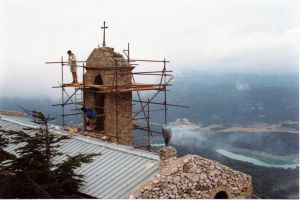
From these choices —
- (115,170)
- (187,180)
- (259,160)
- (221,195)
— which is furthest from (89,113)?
(259,160)

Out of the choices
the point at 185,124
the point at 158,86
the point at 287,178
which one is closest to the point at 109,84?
the point at 158,86

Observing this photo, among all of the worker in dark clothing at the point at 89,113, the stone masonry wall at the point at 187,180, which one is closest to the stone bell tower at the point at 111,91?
the worker in dark clothing at the point at 89,113

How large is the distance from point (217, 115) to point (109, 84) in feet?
324

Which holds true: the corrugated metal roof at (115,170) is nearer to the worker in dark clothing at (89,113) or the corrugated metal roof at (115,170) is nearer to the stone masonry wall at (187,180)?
the stone masonry wall at (187,180)

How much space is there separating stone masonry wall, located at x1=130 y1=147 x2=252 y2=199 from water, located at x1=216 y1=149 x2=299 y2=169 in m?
57.1

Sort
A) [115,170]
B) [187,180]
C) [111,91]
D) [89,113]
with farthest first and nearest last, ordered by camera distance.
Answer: [89,113] < [111,91] < [115,170] < [187,180]

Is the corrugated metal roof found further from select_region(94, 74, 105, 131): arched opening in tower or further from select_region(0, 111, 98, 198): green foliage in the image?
select_region(94, 74, 105, 131): arched opening in tower

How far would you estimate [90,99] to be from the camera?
72.9ft

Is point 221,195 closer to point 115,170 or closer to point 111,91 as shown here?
point 115,170

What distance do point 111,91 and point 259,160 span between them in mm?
57614

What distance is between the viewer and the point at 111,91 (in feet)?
67.7

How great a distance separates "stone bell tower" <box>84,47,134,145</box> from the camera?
20.9 metres

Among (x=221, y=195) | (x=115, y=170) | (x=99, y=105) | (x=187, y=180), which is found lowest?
(x=221, y=195)

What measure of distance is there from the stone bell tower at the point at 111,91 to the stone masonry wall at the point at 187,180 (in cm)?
784
